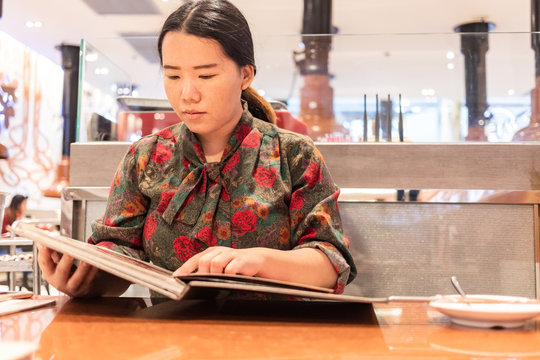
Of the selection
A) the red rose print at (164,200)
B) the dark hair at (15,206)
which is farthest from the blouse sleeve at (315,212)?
the dark hair at (15,206)

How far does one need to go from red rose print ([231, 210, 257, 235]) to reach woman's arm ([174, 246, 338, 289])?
15cm

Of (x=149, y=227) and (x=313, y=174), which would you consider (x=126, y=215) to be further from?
(x=313, y=174)

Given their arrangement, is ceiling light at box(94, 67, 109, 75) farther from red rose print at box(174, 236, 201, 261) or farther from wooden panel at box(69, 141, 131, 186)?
red rose print at box(174, 236, 201, 261)

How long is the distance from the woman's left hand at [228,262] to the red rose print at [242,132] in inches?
14.2

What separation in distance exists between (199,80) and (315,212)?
289mm

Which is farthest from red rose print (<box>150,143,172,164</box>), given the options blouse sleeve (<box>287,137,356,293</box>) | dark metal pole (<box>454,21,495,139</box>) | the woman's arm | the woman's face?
dark metal pole (<box>454,21,495,139</box>)

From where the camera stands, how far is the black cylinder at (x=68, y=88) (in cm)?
765

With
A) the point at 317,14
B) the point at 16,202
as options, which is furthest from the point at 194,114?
the point at 16,202

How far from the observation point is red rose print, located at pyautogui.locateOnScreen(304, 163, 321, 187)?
943 mm

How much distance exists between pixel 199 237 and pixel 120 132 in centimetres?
100

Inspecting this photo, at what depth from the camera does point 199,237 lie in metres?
0.93

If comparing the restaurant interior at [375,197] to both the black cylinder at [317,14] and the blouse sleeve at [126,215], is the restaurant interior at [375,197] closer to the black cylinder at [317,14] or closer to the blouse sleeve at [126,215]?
the blouse sleeve at [126,215]

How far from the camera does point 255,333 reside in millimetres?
474

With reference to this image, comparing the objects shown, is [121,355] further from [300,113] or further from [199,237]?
[300,113]
